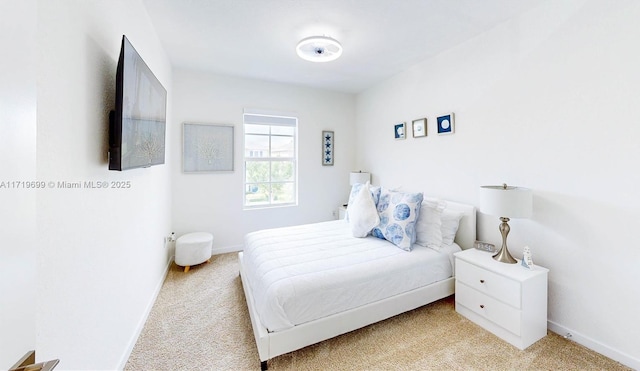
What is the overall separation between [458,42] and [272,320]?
124 inches

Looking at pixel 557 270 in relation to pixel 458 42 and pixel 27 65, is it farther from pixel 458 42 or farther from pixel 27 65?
pixel 27 65

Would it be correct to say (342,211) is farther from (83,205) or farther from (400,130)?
(83,205)

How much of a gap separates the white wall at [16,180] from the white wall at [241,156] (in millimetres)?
2969

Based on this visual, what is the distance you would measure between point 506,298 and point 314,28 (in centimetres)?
277

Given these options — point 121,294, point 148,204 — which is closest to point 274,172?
point 148,204

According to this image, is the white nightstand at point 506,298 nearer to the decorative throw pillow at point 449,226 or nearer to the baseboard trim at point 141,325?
the decorative throw pillow at point 449,226

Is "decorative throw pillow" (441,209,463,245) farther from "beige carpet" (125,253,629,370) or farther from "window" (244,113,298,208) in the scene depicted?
"window" (244,113,298,208)

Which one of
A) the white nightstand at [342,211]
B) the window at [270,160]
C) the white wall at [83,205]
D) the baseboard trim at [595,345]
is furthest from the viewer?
the white nightstand at [342,211]

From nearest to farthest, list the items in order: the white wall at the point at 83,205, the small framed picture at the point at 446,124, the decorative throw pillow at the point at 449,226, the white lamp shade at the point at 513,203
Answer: the white wall at the point at 83,205 < the white lamp shade at the point at 513,203 < the decorative throw pillow at the point at 449,226 < the small framed picture at the point at 446,124

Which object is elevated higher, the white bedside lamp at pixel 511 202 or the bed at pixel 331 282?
the white bedside lamp at pixel 511 202

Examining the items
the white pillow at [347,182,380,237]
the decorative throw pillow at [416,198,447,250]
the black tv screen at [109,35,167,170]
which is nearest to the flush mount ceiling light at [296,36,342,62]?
the black tv screen at [109,35,167,170]

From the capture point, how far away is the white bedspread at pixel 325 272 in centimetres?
162

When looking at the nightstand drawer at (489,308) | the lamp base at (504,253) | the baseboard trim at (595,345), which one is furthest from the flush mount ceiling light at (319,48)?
the baseboard trim at (595,345)

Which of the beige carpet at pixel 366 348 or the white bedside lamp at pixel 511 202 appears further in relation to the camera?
the white bedside lamp at pixel 511 202
